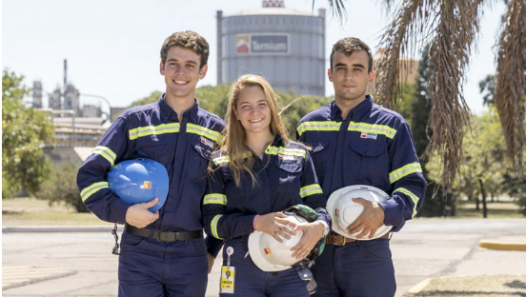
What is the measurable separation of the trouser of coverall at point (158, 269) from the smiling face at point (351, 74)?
4.37 ft

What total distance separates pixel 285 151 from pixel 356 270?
80 centimetres

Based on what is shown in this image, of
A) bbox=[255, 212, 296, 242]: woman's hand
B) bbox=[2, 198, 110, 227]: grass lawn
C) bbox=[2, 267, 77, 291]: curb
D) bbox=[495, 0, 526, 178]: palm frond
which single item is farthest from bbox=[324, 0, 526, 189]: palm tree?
bbox=[2, 198, 110, 227]: grass lawn

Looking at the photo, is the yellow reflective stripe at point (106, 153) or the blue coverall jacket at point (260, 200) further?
the yellow reflective stripe at point (106, 153)

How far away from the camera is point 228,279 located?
429 centimetres

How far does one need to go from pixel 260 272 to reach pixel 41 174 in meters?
37.0

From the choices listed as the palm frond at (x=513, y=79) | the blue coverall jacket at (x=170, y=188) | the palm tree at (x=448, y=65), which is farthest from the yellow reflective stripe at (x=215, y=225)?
the palm frond at (x=513, y=79)

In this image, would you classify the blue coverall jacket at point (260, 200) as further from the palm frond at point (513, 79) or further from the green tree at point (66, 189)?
the green tree at point (66, 189)

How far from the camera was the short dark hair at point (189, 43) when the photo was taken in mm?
4754

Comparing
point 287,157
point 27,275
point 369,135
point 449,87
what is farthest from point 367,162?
point 27,275

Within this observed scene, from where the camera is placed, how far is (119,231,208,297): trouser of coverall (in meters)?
4.47

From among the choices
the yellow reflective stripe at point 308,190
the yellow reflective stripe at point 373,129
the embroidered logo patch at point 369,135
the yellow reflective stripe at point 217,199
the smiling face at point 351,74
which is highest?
the smiling face at point 351,74

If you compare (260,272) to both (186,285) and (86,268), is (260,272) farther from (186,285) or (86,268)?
(86,268)

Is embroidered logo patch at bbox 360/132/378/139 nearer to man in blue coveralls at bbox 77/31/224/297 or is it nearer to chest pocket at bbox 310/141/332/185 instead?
chest pocket at bbox 310/141/332/185

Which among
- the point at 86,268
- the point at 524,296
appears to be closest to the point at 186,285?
the point at 524,296
